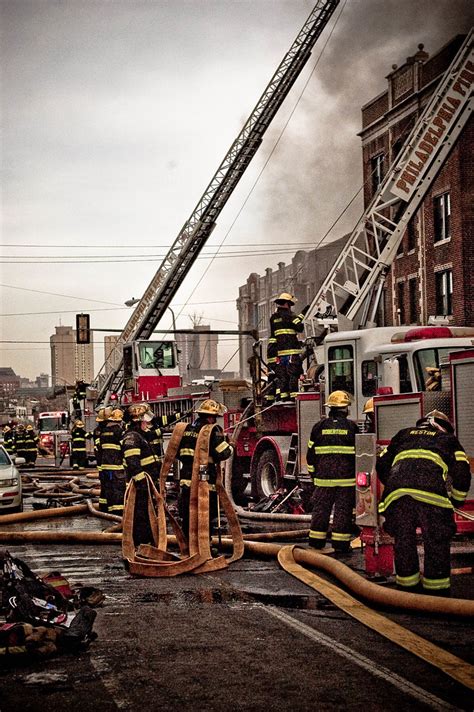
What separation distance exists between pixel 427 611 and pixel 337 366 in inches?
280

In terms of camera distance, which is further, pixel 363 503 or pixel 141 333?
pixel 141 333

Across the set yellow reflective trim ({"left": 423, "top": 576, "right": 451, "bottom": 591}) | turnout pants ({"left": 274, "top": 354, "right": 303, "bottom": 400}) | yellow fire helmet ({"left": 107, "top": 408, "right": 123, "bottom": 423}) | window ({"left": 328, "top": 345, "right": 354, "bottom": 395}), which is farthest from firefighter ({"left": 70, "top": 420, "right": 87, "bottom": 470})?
yellow reflective trim ({"left": 423, "top": 576, "right": 451, "bottom": 591})

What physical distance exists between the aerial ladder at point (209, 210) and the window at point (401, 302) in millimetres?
5838

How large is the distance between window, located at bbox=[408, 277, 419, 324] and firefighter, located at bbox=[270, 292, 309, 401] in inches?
569

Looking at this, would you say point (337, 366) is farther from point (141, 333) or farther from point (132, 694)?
point (141, 333)

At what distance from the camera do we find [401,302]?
2945 centimetres

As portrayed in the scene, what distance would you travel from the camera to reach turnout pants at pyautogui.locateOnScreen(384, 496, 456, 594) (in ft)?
23.8

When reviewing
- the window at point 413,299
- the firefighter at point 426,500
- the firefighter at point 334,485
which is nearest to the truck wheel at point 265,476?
the firefighter at point 334,485

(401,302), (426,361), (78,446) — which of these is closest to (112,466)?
(426,361)

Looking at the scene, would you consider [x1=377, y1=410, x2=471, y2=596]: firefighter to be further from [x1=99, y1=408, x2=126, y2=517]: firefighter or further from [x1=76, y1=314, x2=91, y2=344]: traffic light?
[x1=76, y1=314, x2=91, y2=344]: traffic light

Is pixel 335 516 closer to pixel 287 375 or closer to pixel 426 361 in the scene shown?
pixel 426 361

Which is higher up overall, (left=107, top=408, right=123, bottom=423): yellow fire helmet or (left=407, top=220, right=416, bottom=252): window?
(left=407, top=220, right=416, bottom=252): window

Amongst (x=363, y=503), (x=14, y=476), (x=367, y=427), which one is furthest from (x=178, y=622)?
(x=14, y=476)

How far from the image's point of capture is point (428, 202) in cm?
2750
